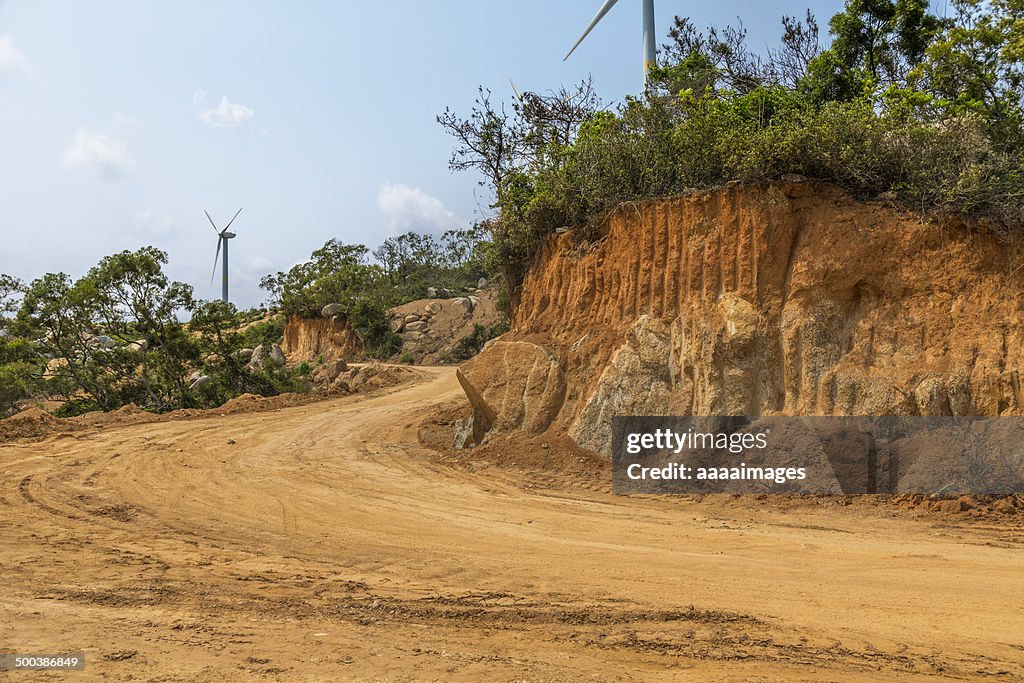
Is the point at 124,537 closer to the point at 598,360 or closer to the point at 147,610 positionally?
the point at 147,610

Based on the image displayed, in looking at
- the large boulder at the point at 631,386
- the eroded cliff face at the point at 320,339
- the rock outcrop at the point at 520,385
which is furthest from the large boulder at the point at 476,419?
the eroded cliff face at the point at 320,339

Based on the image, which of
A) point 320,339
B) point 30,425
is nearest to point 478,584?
point 30,425

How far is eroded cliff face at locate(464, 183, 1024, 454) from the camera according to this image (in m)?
9.20

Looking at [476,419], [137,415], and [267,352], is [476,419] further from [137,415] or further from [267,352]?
[267,352]

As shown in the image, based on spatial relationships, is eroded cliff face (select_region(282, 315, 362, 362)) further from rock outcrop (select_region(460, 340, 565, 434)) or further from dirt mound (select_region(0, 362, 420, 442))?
rock outcrop (select_region(460, 340, 565, 434))

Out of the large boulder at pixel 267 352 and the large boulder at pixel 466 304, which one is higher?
the large boulder at pixel 466 304

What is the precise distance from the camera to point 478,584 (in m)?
5.79

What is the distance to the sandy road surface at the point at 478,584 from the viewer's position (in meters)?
4.30

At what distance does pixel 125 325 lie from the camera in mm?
21344

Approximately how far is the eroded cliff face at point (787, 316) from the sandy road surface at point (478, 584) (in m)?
1.84

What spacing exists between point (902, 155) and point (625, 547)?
23.1ft

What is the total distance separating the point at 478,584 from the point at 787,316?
640cm

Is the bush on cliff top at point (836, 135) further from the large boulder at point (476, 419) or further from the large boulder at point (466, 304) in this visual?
the large boulder at point (466, 304)

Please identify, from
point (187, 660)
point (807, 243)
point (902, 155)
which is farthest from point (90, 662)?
point (902, 155)
